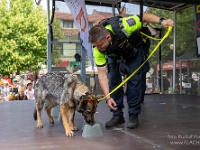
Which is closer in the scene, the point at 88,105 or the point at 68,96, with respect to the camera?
the point at 88,105

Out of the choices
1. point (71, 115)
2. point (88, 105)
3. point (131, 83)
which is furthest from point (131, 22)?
point (71, 115)

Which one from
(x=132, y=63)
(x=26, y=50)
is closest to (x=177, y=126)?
(x=132, y=63)

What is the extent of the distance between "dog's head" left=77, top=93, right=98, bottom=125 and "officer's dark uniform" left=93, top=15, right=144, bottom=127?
461 millimetres

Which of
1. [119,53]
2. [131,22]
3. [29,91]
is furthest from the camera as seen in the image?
[29,91]

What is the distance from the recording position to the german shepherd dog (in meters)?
3.59

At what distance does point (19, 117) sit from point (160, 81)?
25.2 feet

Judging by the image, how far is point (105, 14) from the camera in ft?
39.7

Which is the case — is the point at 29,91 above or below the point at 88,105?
below

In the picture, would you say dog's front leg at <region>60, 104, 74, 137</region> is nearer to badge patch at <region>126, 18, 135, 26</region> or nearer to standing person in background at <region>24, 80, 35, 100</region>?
badge patch at <region>126, 18, 135, 26</region>

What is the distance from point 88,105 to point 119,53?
2.56 ft

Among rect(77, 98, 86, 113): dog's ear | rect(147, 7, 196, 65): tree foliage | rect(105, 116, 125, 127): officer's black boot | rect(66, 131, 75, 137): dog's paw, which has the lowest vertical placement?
rect(66, 131, 75, 137): dog's paw

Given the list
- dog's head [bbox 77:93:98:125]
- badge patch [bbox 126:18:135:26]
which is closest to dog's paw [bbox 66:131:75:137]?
dog's head [bbox 77:93:98:125]

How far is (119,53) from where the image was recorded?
384cm

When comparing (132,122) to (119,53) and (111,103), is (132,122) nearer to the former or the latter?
(111,103)
